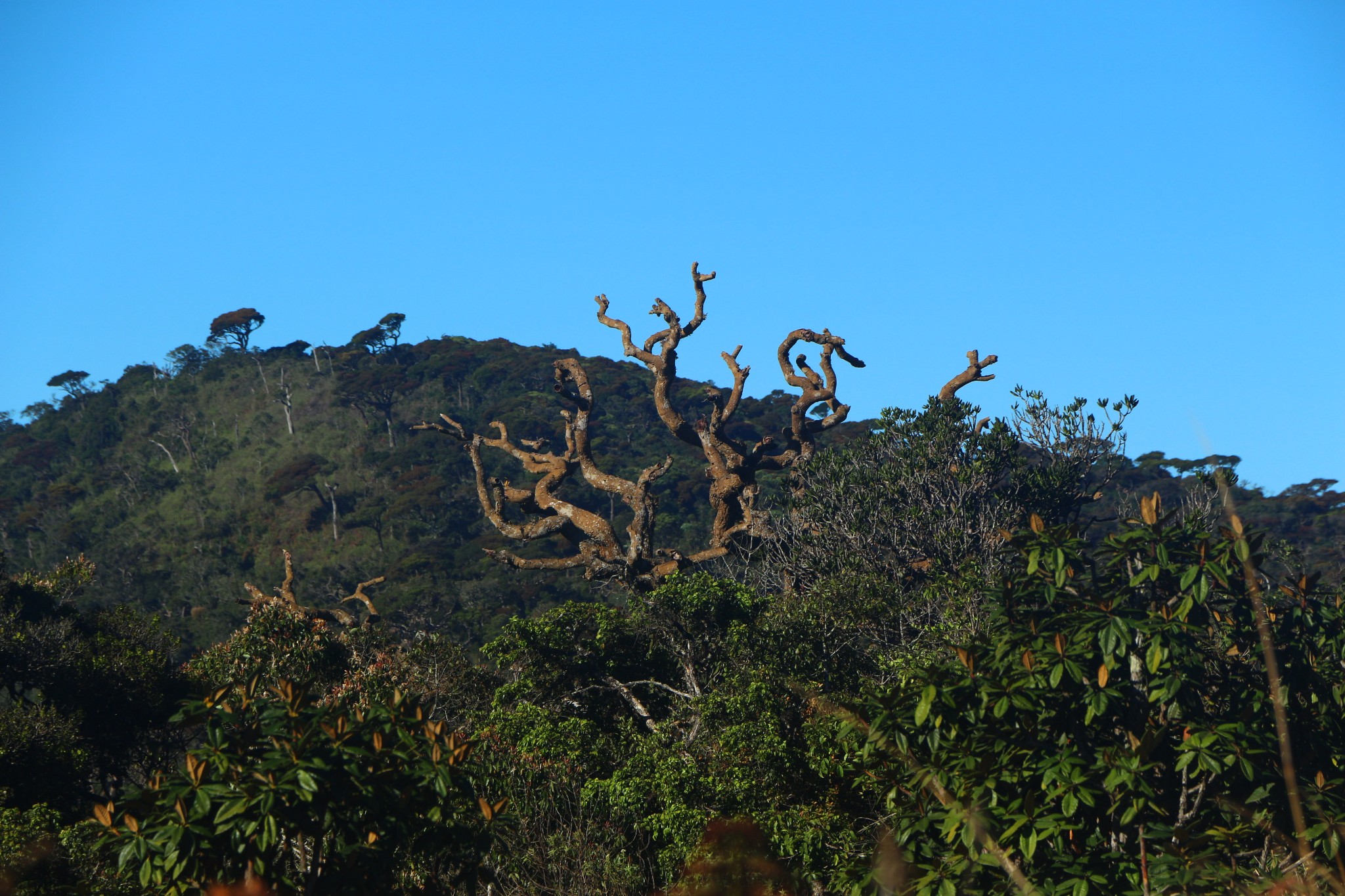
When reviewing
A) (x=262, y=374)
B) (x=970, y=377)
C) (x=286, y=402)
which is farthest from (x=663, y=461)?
(x=262, y=374)

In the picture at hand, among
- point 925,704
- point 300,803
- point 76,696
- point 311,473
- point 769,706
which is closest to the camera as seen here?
point 300,803

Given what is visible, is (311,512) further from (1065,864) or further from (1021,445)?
(1065,864)

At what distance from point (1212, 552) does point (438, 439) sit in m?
50.0

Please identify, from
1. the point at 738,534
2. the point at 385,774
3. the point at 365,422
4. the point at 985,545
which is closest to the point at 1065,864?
the point at 385,774

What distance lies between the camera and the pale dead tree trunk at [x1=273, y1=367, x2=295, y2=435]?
61478 mm

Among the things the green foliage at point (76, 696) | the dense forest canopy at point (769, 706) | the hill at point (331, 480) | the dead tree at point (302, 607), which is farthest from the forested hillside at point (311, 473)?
the green foliage at point (76, 696)

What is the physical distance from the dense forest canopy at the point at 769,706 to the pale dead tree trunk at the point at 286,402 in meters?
30.9

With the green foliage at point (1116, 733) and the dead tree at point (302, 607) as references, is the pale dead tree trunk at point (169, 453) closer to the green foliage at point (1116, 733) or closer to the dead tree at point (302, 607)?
the dead tree at point (302, 607)

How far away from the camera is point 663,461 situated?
2009 cm

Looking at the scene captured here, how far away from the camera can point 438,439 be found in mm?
55594

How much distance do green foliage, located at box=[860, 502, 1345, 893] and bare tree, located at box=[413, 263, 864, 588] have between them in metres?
11.8

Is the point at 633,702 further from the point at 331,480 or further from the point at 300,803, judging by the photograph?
the point at 331,480

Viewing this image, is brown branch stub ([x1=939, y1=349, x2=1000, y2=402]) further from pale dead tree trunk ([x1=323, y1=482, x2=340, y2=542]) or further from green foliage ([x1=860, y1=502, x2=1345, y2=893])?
pale dead tree trunk ([x1=323, y1=482, x2=340, y2=542])

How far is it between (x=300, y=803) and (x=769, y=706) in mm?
6266
